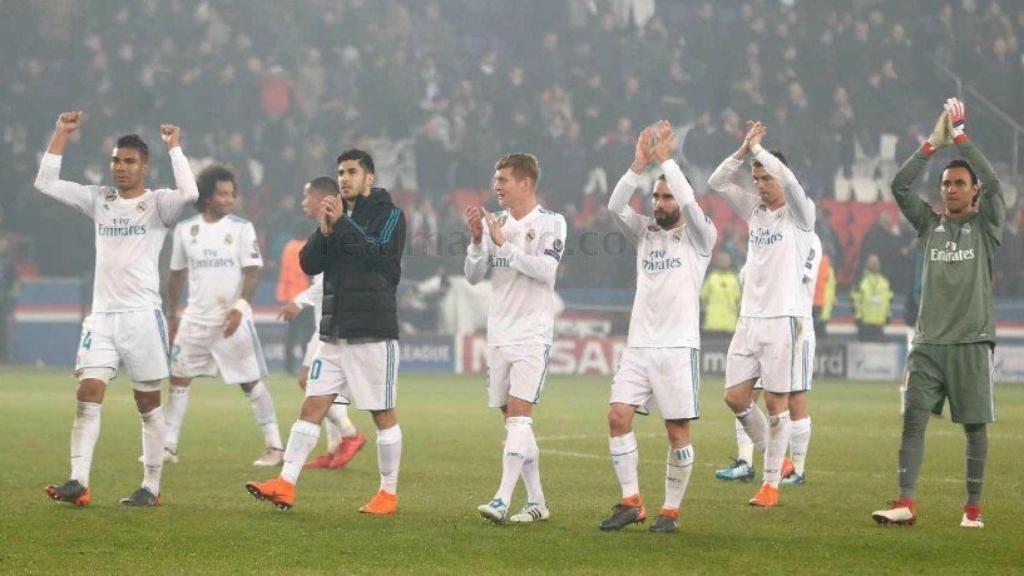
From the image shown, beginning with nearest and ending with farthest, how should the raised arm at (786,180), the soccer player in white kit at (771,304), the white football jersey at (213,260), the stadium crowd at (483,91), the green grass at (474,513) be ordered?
1. the green grass at (474,513)
2. the raised arm at (786,180)
3. the soccer player in white kit at (771,304)
4. the white football jersey at (213,260)
5. the stadium crowd at (483,91)

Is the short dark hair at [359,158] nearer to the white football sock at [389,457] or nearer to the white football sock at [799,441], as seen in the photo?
the white football sock at [389,457]

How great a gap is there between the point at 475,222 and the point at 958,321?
114 inches

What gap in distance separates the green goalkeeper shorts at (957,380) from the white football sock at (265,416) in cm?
559

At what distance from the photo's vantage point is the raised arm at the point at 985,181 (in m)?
9.47

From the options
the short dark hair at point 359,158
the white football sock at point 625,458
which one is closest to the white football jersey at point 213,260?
the short dark hair at point 359,158

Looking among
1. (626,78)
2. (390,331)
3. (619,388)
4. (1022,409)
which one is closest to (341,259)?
(390,331)

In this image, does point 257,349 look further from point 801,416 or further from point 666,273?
point 666,273

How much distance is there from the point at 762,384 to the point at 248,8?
23083mm

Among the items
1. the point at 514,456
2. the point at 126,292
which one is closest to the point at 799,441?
the point at 514,456

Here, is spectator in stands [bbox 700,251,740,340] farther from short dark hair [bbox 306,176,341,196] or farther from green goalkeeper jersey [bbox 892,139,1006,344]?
green goalkeeper jersey [bbox 892,139,1006,344]

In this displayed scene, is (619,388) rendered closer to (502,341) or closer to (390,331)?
(502,341)

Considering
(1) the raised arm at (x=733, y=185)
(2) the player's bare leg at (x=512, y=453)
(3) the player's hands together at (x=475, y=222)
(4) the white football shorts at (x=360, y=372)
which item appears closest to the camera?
(2) the player's bare leg at (x=512, y=453)

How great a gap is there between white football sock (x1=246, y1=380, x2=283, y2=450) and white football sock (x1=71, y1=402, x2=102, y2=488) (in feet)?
10.0

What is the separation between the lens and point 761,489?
35.6ft
